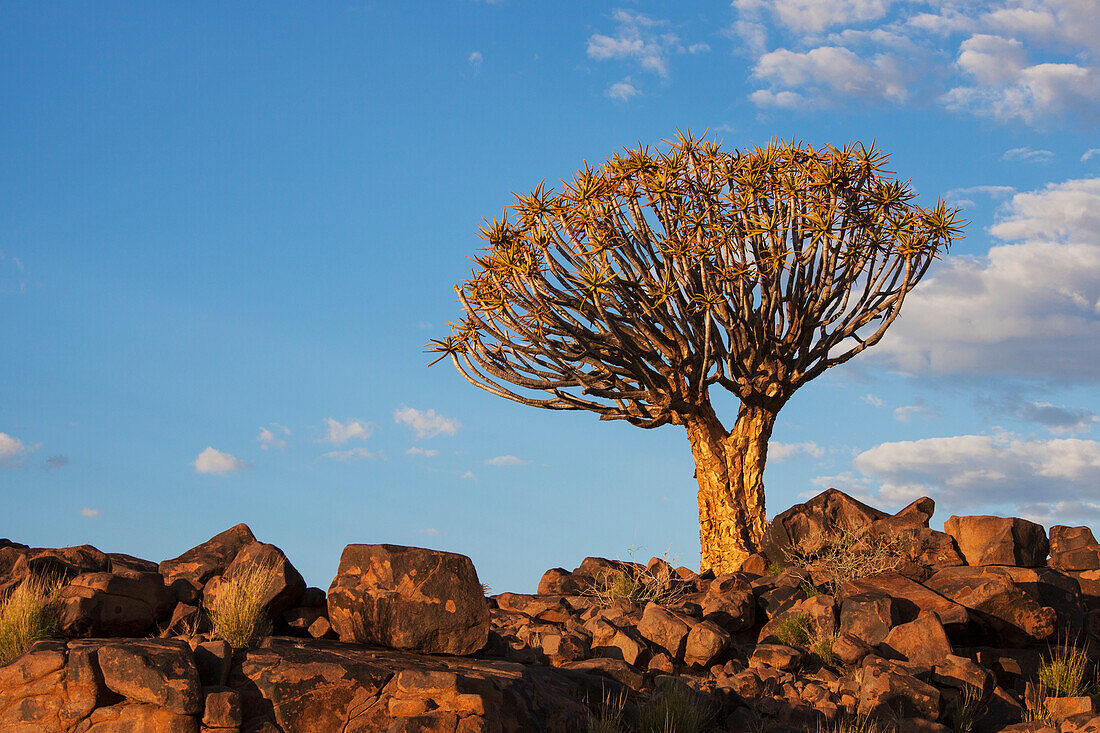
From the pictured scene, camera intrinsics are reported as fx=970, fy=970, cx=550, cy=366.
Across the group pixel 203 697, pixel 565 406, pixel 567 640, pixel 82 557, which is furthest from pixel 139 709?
pixel 565 406

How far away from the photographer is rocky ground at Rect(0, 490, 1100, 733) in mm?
6586

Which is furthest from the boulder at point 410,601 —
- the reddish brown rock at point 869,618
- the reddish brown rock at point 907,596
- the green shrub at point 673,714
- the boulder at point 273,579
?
the reddish brown rock at point 907,596

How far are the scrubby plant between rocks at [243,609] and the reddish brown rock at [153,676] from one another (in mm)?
1092

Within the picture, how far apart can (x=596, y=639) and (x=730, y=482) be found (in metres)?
6.27

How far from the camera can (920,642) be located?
10.4 metres

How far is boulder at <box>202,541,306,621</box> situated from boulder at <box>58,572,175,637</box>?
414 mm

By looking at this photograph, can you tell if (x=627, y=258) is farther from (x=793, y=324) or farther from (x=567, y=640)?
(x=567, y=640)

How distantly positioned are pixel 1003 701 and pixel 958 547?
12.8ft

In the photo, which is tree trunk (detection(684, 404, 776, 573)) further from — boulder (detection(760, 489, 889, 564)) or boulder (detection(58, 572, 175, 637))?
boulder (detection(58, 572, 175, 637))

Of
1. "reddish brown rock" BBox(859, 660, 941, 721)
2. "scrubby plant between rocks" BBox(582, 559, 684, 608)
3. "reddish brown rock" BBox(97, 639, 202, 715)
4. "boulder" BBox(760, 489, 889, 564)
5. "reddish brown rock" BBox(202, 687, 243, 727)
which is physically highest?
"boulder" BBox(760, 489, 889, 564)

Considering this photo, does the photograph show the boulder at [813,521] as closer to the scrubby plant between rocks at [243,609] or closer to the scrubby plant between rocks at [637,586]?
the scrubby plant between rocks at [637,586]

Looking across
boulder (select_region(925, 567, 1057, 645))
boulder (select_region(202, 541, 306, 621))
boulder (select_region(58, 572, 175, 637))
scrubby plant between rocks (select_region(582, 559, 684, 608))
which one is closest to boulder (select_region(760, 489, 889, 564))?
scrubby plant between rocks (select_region(582, 559, 684, 608))

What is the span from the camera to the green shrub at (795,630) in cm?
1113

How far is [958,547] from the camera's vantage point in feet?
44.5
